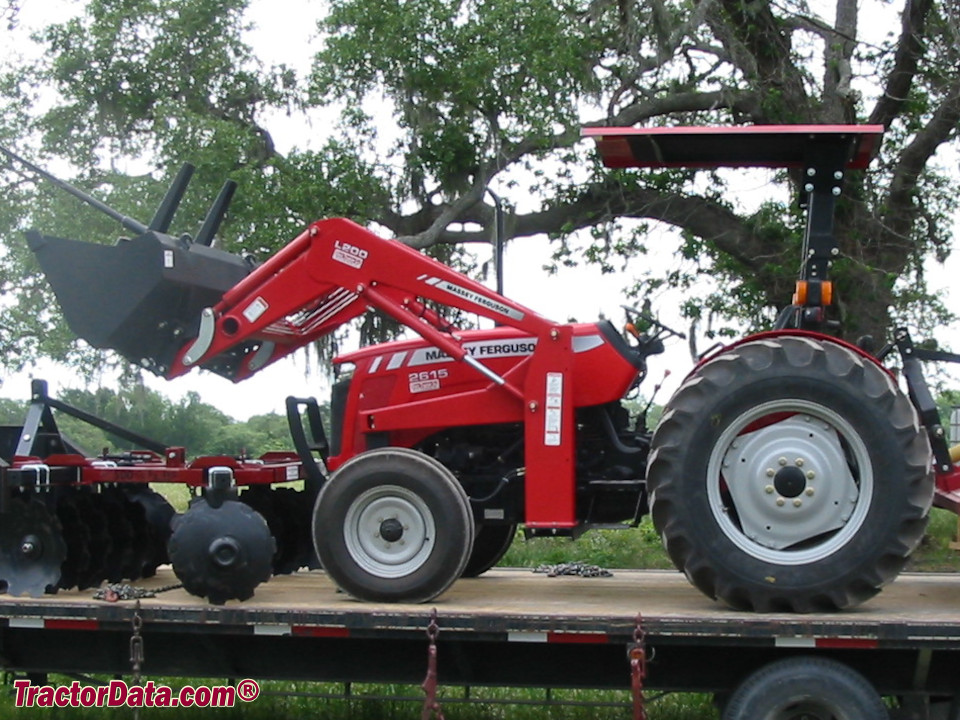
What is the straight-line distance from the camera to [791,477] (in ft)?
18.8

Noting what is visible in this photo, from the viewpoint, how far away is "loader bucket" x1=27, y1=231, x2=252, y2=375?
705cm

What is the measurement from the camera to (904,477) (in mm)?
5570

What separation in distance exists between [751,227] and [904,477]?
808cm

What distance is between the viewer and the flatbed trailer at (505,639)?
212 inches

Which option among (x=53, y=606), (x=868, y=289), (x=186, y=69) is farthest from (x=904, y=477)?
(x=186, y=69)

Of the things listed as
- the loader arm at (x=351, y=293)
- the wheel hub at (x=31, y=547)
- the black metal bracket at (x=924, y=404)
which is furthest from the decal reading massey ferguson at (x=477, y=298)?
the wheel hub at (x=31, y=547)

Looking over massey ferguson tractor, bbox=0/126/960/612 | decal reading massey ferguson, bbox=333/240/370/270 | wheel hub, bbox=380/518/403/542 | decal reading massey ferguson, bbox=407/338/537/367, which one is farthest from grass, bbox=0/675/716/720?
decal reading massey ferguson, bbox=333/240/370/270

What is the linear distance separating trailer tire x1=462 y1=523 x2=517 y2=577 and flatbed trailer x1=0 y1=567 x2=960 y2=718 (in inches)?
38.6

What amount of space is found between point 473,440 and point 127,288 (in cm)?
207

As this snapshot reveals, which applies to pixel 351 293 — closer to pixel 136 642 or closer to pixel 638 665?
pixel 136 642

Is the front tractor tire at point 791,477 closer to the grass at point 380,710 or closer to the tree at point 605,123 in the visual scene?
the grass at point 380,710

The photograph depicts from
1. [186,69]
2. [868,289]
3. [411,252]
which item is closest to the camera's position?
[411,252]

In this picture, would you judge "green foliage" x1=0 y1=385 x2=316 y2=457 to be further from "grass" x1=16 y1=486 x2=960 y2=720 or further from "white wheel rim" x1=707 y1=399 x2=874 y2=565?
"white wheel rim" x1=707 y1=399 x2=874 y2=565

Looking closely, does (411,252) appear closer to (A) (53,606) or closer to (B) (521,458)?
(B) (521,458)
